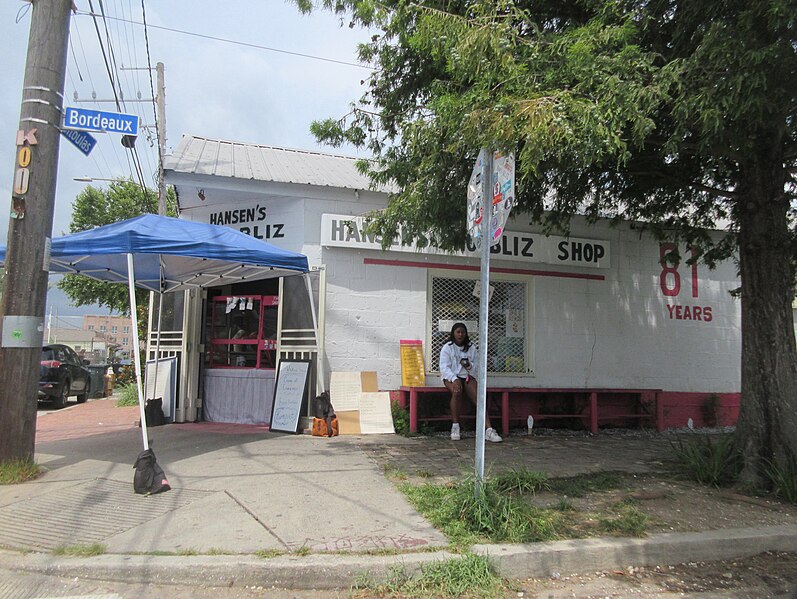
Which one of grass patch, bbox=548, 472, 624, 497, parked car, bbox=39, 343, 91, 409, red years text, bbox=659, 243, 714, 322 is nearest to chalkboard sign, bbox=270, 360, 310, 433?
grass patch, bbox=548, 472, 624, 497

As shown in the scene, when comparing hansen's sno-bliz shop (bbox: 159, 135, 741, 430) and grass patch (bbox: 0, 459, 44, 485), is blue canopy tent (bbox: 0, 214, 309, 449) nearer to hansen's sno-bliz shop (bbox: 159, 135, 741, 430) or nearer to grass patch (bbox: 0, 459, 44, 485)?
hansen's sno-bliz shop (bbox: 159, 135, 741, 430)

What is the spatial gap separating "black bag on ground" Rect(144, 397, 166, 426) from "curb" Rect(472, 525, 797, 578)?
20.6 ft

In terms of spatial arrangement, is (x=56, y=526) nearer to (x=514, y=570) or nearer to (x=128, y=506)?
(x=128, y=506)

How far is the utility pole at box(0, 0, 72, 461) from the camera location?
18.2 feet

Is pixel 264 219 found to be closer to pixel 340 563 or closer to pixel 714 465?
pixel 340 563

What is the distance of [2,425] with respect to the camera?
5.48 m

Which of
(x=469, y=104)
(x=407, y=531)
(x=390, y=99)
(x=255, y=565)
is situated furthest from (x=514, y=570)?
(x=390, y=99)

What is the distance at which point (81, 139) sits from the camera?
6.06m

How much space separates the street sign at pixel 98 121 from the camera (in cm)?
584

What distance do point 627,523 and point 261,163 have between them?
27.6 feet

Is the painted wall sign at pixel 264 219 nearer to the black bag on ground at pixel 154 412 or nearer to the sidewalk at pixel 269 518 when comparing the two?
the black bag on ground at pixel 154 412

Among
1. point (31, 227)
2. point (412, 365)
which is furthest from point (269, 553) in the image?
point (412, 365)

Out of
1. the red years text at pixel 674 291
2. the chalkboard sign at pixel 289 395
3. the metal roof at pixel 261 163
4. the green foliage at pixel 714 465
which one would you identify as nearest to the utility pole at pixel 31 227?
the metal roof at pixel 261 163

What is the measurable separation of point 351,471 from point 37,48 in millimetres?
5569
